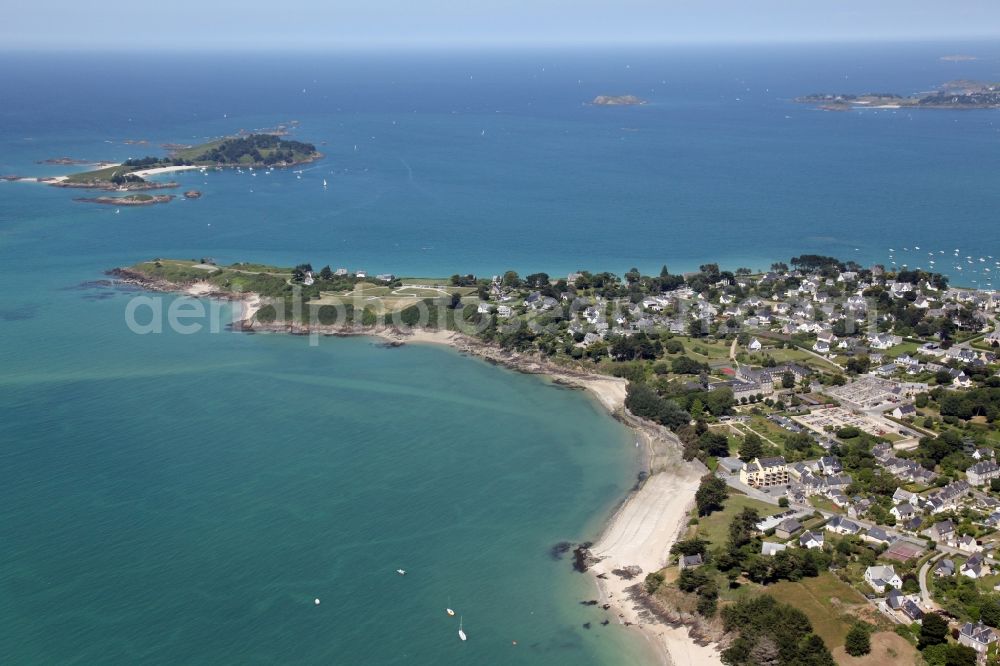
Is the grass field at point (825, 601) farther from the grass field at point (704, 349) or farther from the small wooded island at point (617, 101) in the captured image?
the small wooded island at point (617, 101)

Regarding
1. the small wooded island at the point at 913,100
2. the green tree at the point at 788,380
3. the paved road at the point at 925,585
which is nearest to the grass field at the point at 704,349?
the green tree at the point at 788,380

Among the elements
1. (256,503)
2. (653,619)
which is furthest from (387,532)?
(653,619)

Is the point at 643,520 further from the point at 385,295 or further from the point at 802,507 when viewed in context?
the point at 385,295

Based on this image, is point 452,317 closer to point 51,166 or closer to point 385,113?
point 51,166

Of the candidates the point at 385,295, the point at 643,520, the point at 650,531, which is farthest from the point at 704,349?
the point at 385,295

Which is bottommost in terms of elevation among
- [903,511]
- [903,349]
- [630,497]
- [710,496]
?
[630,497]

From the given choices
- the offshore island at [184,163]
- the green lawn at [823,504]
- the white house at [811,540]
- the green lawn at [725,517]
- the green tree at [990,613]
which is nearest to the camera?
the green tree at [990,613]

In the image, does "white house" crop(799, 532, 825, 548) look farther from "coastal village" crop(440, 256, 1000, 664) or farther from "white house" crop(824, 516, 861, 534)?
"white house" crop(824, 516, 861, 534)
